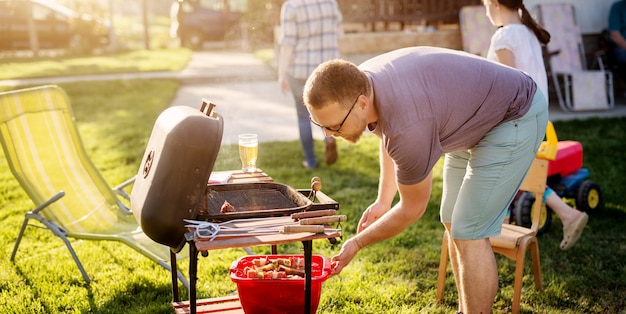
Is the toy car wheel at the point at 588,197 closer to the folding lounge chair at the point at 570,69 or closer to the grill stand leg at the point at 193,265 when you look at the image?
the grill stand leg at the point at 193,265

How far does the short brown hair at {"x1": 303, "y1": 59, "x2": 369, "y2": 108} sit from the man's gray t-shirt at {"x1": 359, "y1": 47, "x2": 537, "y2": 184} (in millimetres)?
128

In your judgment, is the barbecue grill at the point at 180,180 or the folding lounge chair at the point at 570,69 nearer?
the barbecue grill at the point at 180,180

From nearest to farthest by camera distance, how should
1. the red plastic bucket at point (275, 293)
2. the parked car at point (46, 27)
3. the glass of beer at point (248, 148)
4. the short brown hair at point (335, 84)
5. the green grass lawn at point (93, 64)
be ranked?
1. the short brown hair at point (335, 84)
2. the red plastic bucket at point (275, 293)
3. the glass of beer at point (248, 148)
4. the green grass lawn at point (93, 64)
5. the parked car at point (46, 27)

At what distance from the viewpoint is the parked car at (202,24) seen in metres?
21.3

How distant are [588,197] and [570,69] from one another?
4.76 meters

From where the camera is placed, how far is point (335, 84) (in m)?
2.23

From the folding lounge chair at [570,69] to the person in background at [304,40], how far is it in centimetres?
411

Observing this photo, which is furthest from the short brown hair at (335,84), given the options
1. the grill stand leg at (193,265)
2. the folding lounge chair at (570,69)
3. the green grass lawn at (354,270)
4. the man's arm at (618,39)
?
the man's arm at (618,39)

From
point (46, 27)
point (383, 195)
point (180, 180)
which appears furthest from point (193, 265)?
point (46, 27)

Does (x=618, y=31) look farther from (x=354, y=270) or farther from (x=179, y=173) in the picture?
(x=179, y=173)

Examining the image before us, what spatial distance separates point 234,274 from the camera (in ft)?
9.41

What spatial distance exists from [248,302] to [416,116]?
112cm

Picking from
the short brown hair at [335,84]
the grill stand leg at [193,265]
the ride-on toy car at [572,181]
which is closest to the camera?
the short brown hair at [335,84]

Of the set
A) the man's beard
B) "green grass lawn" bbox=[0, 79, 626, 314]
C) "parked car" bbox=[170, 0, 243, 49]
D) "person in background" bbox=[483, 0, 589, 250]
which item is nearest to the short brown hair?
the man's beard
